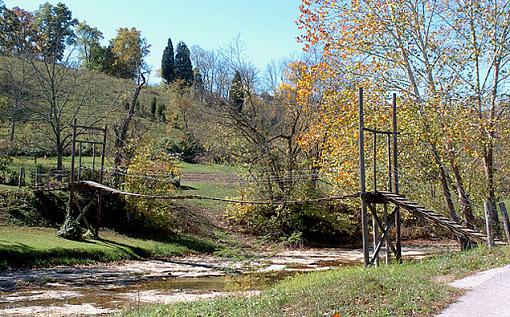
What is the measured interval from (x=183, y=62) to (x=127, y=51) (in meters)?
8.72

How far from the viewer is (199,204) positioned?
33062 millimetres

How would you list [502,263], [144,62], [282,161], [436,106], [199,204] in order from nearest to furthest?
[502,263] < [436,106] < [282,161] < [199,204] < [144,62]

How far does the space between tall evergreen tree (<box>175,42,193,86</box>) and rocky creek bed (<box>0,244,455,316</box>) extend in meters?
57.5

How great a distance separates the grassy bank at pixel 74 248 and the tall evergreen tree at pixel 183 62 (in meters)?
54.4

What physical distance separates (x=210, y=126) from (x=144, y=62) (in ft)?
155

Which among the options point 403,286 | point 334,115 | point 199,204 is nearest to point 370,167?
point 334,115

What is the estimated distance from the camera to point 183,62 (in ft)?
259

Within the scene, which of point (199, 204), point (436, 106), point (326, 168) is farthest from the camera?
point (199, 204)

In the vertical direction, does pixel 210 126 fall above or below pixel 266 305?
above

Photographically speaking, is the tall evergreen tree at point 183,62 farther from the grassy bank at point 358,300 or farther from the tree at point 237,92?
the grassy bank at point 358,300

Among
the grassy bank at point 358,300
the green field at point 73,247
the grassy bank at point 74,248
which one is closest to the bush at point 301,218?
the green field at point 73,247

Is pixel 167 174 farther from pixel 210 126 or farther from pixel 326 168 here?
pixel 326 168

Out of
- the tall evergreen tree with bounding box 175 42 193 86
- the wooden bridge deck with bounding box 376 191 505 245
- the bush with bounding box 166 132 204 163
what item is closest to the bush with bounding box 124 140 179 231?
the wooden bridge deck with bounding box 376 191 505 245

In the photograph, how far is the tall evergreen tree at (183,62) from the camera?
78250 mm
